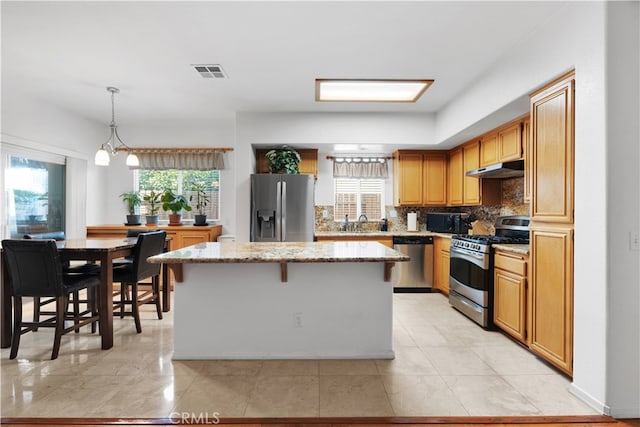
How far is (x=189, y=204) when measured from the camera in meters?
5.68

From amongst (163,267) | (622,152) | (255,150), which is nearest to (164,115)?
(255,150)

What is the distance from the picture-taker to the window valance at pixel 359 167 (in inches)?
220

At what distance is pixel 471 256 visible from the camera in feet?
12.0

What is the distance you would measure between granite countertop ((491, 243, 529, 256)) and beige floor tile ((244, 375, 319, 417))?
6.51 ft

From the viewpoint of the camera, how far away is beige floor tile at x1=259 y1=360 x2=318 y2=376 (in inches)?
96.7

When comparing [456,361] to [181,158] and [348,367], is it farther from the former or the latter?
[181,158]

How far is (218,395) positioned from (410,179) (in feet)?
13.2

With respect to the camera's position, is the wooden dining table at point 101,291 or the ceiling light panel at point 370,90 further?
the ceiling light panel at point 370,90

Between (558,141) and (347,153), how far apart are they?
3.42 meters

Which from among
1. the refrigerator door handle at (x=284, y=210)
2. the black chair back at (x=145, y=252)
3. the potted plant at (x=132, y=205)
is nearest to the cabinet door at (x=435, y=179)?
the refrigerator door handle at (x=284, y=210)

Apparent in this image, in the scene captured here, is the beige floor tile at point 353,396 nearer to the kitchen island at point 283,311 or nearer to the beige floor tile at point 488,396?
the kitchen island at point 283,311

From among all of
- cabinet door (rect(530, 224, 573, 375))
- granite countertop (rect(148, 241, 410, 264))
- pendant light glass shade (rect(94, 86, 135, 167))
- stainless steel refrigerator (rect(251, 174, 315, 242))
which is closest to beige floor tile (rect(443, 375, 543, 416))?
cabinet door (rect(530, 224, 573, 375))

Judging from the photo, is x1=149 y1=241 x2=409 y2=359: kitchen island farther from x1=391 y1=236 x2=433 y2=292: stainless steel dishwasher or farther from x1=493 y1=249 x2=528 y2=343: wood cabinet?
x1=391 y1=236 x2=433 y2=292: stainless steel dishwasher

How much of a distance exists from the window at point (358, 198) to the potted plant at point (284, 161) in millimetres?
1013
